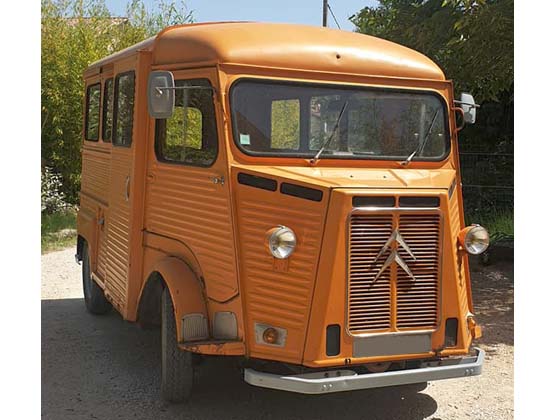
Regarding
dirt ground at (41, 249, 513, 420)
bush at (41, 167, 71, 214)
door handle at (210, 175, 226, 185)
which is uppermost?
door handle at (210, 175, 226, 185)

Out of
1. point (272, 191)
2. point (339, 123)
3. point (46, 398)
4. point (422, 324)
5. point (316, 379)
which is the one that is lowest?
point (46, 398)

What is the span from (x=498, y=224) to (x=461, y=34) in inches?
168

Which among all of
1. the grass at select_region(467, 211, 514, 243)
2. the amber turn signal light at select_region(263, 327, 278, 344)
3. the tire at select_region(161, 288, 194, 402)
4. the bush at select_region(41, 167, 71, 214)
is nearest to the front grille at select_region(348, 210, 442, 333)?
the amber turn signal light at select_region(263, 327, 278, 344)

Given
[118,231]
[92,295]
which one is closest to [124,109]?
[118,231]

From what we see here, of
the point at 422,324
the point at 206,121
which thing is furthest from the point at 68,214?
the point at 422,324

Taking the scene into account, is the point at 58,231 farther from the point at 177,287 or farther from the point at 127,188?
the point at 177,287

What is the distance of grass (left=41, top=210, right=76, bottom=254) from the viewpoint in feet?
40.7

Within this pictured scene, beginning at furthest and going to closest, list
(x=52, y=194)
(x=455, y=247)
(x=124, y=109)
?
(x=52, y=194) → (x=124, y=109) → (x=455, y=247)

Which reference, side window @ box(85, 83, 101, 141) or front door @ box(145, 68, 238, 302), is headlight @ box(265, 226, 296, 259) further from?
side window @ box(85, 83, 101, 141)

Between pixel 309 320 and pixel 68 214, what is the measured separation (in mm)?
11475

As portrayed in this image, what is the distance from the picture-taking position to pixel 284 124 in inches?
182

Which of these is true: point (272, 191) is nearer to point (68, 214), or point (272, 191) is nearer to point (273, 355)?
point (273, 355)

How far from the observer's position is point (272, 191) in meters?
4.27

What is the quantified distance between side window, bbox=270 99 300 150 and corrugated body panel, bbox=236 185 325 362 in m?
0.44
